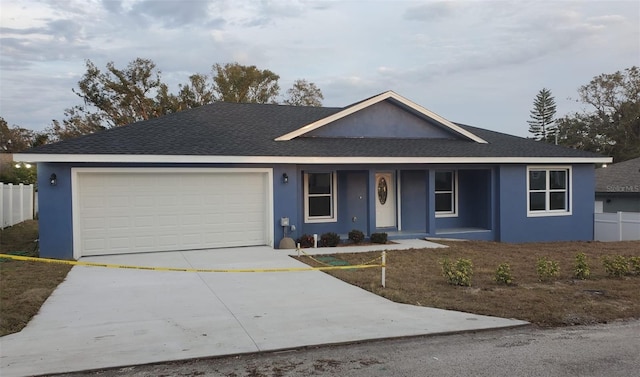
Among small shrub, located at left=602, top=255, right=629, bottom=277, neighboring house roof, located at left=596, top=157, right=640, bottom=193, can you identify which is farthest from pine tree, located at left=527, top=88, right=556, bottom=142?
small shrub, located at left=602, top=255, right=629, bottom=277

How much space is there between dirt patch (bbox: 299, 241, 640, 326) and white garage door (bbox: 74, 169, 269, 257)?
2547mm

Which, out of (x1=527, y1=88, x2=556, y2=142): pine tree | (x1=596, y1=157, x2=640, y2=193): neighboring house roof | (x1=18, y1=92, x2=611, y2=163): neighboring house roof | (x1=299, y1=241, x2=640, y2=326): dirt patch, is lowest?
(x1=299, y1=241, x2=640, y2=326): dirt patch

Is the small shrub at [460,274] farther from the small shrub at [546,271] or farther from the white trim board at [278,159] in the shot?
the white trim board at [278,159]

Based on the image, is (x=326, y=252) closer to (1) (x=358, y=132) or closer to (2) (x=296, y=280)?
(2) (x=296, y=280)

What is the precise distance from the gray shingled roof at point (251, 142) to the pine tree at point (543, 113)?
4919 centimetres

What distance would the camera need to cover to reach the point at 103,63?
40.5 meters

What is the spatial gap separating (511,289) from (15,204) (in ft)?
61.9

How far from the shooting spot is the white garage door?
12.3 metres

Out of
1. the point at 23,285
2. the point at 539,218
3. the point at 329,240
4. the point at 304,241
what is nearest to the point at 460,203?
the point at 539,218

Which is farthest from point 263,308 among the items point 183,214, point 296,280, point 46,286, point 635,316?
point 183,214

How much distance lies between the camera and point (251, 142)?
47.1ft

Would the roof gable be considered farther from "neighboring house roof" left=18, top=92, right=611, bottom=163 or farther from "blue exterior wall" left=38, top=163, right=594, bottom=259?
"blue exterior wall" left=38, top=163, right=594, bottom=259

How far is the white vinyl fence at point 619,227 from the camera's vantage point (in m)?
18.5

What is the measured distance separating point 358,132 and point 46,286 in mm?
10417
